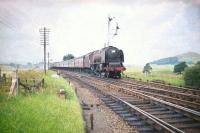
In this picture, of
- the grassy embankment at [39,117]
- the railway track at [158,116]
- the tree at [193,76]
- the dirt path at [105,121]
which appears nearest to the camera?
the grassy embankment at [39,117]

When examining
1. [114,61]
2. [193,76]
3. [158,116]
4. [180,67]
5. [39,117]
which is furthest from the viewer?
[180,67]

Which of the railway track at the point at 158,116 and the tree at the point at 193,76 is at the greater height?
the tree at the point at 193,76

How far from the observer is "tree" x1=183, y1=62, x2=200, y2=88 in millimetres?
24094

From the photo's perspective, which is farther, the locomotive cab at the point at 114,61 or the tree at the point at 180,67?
the tree at the point at 180,67

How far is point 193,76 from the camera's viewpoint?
24594 mm

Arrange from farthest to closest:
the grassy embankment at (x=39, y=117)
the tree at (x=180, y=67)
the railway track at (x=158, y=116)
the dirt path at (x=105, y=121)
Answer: the tree at (x=180, y=67), the dirt path at (x=105, y=121), the railway track at (x=158, y=116), the grassy embankment at (x=39, y=117)

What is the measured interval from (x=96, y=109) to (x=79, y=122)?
3841mm

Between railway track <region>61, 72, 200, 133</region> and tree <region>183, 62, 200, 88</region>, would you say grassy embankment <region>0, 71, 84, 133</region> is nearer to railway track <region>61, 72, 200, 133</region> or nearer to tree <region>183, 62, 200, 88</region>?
railway track <region>61, 72, 200, 133</region>

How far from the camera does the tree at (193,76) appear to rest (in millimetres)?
24094

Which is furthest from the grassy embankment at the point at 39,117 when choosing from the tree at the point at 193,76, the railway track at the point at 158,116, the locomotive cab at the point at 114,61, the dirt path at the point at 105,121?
the locomotive cab at the point at 114,61

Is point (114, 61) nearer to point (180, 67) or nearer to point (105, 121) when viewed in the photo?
point (105, 121)

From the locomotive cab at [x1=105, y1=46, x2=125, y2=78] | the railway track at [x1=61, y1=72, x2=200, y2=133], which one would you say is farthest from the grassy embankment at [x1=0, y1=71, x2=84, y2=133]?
the locomotive cab at [x1=105, y1=46, x2=125, y2=78]

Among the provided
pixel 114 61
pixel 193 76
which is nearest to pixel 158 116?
pixel 193 76

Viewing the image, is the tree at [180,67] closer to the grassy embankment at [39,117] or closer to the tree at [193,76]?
the tree at [193,76]
